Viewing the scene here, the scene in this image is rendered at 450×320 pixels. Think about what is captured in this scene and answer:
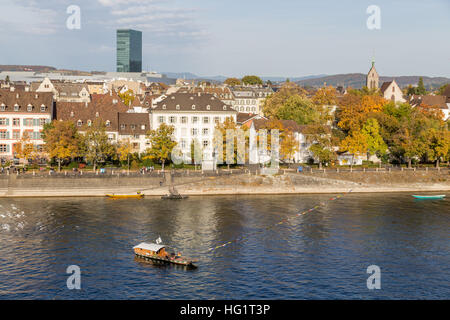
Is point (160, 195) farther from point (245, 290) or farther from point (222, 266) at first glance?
point (245, 290)

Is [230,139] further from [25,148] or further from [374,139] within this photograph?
[25,148]

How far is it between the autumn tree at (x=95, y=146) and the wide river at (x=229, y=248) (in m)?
15.1

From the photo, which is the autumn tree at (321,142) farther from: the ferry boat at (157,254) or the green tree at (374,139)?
the ferry boat at (157,254)

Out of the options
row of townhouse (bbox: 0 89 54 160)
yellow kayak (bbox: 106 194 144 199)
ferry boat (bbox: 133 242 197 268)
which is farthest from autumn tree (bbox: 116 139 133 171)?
→ ferry boat (bbox: 133 242 197 268)

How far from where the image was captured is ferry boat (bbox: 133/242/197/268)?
5584 centimetres

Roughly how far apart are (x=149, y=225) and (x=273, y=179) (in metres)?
34.0

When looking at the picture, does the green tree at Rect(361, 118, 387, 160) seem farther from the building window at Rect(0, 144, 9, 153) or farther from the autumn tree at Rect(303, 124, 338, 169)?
the building window at Rect(0, 144, 9, 153)

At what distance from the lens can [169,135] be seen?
11000cm

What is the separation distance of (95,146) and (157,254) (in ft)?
167

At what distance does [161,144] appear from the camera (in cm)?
10581

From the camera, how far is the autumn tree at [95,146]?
10244 centimetres

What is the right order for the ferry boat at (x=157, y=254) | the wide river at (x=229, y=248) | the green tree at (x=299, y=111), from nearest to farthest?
the wide river at (x=229, y=248) < the ferry boat at (x=157, y=254) < the green tree at (x=299, y=111)

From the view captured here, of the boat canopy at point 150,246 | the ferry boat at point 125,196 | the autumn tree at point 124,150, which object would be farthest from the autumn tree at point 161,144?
the boat canopy at point 150,246
